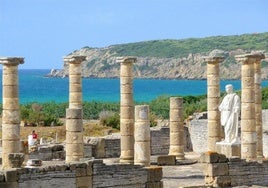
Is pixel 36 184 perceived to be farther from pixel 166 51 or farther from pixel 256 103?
pixel 166 51

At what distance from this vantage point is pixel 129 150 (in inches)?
1109

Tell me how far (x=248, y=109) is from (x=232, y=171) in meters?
3.31

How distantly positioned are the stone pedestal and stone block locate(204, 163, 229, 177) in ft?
16.1

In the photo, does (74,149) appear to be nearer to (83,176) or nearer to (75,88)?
(75,88)

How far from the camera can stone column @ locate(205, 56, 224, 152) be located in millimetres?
28781

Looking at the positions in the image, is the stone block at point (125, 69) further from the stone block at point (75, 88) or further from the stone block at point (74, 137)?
the stone block at point (74, 137)

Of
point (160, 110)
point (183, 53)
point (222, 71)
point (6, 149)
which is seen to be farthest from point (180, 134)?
point (183, 53)

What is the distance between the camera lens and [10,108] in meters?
25.6

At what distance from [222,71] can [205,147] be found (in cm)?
14090

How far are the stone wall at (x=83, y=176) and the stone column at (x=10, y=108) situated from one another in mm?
4214

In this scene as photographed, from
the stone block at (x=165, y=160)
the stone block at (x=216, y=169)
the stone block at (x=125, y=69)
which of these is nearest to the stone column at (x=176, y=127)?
the stone block at (x=165, y=160)

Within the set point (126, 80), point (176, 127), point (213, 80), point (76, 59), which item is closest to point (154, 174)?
point (126, 80)

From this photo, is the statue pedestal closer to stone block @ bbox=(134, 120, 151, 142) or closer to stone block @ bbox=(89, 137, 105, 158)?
stone block @ bbox=(134, 120, 151, 142)

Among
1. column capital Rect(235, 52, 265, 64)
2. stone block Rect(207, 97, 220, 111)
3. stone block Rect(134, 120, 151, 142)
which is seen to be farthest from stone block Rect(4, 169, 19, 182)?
stone block Rect(207, 97, 220, 111)
